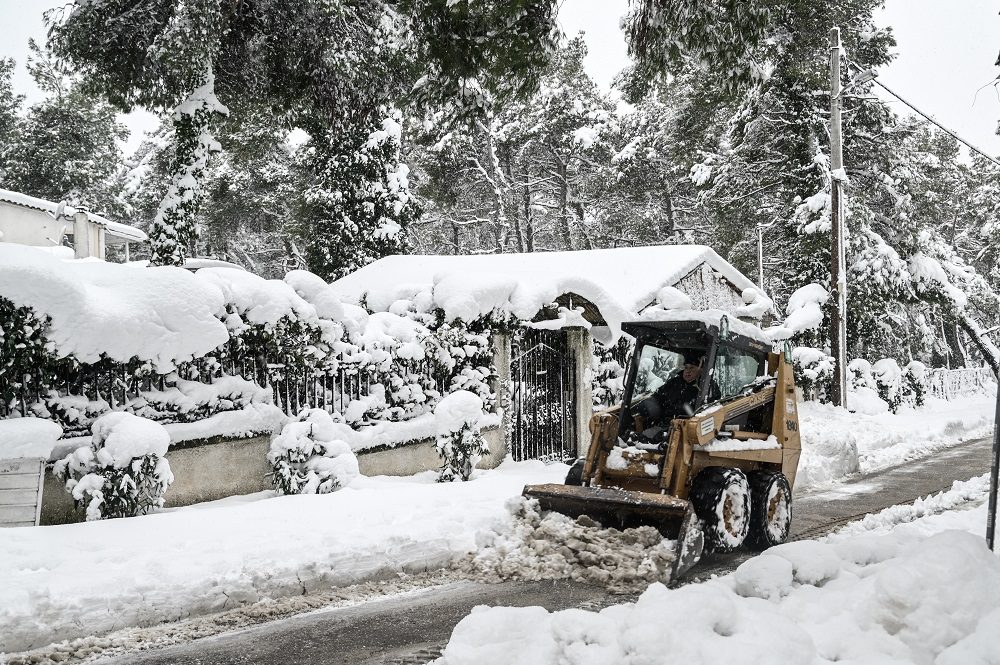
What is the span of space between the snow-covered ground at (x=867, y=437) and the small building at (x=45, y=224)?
19.3 meters

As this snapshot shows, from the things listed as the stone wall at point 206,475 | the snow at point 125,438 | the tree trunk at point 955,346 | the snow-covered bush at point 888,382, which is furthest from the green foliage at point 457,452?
the tree trunk at point 955,346

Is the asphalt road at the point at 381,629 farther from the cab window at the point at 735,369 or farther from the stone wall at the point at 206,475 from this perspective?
the stone wall at the point at 206,475

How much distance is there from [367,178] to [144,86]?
1109 cm

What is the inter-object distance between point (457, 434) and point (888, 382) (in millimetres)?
17919

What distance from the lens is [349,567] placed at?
6.34 m

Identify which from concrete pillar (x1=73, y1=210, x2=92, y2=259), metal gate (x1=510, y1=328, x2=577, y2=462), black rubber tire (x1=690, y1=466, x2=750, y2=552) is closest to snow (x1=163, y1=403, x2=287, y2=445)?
metal gate (x1=510, y1=328, x2=577, y2=462)

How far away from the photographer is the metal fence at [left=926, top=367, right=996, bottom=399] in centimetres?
3003

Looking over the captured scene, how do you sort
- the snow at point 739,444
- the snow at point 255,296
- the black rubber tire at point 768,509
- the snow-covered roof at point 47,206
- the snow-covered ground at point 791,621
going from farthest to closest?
the snow-covered roof at point 47,206 < the snow at point 255,296 < the black rubber tire at point 768,509 < the snow at point 739,444 < the snow-covered ground at point 791,621

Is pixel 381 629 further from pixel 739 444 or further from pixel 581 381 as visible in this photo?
pixel 581 381

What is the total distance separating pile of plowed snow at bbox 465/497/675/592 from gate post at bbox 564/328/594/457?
6.74m

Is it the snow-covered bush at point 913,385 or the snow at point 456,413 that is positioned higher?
the snow at point 456,413

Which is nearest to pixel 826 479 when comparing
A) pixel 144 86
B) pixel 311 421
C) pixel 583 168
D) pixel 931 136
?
pixel 311 421

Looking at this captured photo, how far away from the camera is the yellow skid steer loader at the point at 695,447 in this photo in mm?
6586

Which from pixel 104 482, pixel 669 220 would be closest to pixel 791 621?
pixel 104 482
